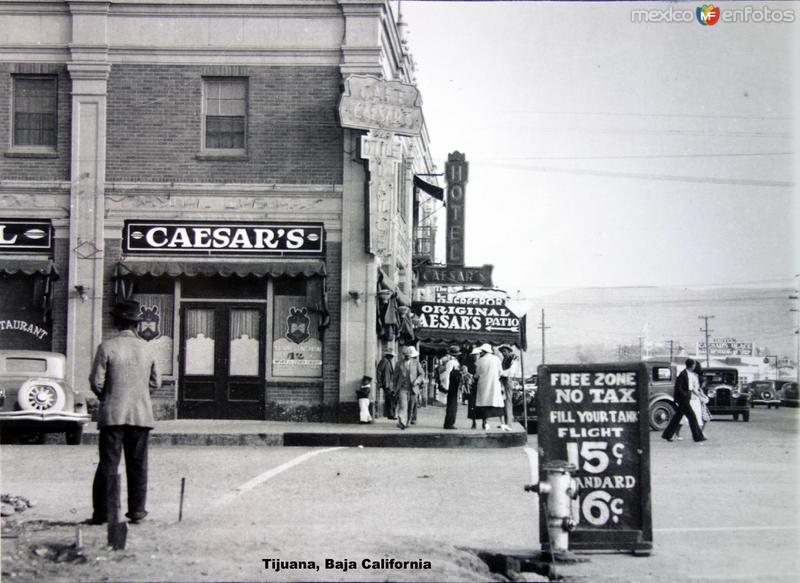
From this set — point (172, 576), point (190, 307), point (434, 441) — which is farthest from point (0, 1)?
point (172, 576)

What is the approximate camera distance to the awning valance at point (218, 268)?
20734 millimetres

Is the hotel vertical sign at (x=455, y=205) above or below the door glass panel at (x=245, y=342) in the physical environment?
above

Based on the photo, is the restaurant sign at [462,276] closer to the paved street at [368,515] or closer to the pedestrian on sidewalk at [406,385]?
the pedestrian on sidewalk at [406,385]

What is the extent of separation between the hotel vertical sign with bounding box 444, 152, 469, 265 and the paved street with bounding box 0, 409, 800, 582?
46.8 ft

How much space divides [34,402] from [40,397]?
0.11 meters

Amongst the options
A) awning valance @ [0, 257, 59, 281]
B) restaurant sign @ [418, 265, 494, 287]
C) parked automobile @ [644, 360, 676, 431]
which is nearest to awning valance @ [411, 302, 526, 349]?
restaurant sign @ [418, 265, 494, 287]

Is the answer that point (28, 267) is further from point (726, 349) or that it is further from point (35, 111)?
point (726, 349)

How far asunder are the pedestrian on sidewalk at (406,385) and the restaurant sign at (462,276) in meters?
9.46

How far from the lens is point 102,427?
A: 839 cm

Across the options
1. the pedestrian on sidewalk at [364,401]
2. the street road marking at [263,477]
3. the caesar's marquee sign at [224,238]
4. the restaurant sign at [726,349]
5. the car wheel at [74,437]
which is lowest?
the street road marking at [263,477]

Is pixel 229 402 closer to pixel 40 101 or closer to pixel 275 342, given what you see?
pixel 275 342

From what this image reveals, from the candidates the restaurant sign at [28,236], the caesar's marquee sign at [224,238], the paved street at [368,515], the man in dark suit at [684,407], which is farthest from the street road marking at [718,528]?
the restaurant sign at [28,236]

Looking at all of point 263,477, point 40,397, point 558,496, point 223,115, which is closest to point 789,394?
point 223,115

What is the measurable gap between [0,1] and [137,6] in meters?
2.79
